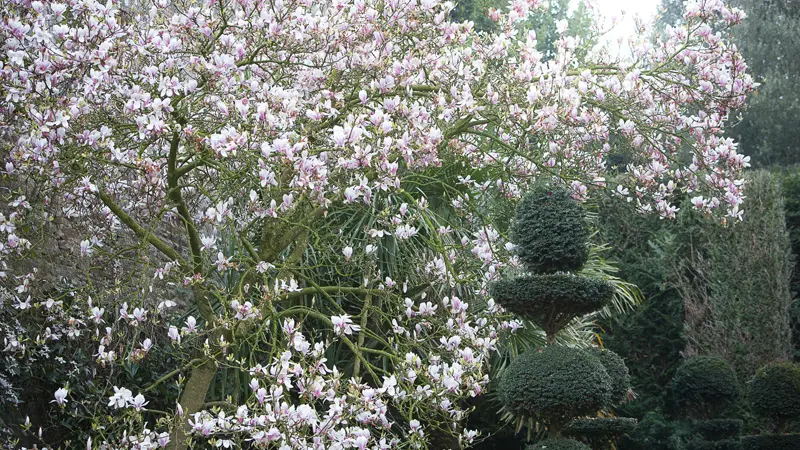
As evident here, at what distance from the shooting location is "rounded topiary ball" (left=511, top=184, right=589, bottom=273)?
4457 mm

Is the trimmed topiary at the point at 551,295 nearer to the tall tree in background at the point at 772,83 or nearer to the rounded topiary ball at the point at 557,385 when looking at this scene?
the rounded topiary ball at the point at 557,385

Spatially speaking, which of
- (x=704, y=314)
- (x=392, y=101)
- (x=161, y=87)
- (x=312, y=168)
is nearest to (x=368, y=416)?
(x=312, y=168)

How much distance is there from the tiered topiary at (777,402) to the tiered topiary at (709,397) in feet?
0.93

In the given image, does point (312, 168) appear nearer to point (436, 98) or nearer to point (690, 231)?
point (436, 98)

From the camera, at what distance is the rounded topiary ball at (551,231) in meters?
4.46

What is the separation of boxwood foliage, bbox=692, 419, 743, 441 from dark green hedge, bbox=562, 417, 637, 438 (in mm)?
2609

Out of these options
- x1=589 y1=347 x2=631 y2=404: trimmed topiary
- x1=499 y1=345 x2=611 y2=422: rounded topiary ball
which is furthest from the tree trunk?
x1=589 y1=347 x2=631 y2=404: trimmed topiary

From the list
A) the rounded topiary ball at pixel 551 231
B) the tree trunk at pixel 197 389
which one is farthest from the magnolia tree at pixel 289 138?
the rounded topiary ball at pixel 551 231

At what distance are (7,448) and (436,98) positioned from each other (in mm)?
3075

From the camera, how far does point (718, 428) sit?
6906mm

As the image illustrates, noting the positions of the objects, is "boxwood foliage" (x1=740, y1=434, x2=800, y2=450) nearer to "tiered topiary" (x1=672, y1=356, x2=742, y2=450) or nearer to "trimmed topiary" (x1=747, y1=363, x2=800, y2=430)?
"trimmed topiary" (x1=747, y1=363, x2=800, y2=430)

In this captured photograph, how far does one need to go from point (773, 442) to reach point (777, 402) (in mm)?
313

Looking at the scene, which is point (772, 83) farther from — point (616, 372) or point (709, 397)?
point (616, 372)

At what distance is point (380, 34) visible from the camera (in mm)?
A: 4008
